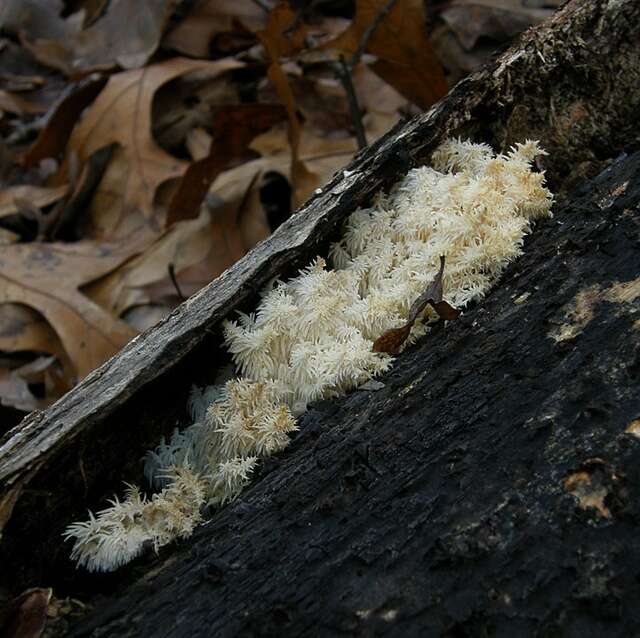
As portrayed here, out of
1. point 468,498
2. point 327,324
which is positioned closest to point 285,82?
point 327,324

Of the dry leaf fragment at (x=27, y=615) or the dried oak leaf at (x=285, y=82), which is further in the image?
the dried oak leaf at (x=285, y=82)

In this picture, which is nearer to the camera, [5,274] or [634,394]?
[634,394]

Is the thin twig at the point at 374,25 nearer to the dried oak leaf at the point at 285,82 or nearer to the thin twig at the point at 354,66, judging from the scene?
the thin twig at the point at 354,66

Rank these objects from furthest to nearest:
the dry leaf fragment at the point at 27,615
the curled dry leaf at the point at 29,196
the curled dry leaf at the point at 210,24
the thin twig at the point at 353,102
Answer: the curled dry leaf at the point at 210,24
the curled dry leaf at the point at 29,196
the thin twig at the point at 353,102
the dry leaf fragment at the point at 27,615

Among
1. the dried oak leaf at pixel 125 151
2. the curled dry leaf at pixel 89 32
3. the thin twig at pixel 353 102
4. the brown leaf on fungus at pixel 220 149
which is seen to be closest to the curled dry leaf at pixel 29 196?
the dried oak leaf at pixel 125 151

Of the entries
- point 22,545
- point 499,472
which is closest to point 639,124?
point 499,472

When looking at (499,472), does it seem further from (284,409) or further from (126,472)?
(126,472)

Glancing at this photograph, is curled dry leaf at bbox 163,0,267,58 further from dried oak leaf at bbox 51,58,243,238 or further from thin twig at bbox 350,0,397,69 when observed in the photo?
thin twig at bbox 350,0,397,69
